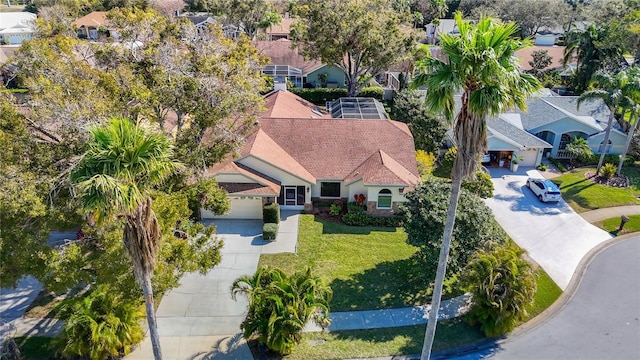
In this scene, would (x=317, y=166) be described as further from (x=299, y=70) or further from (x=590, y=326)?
(x=299, y=70)

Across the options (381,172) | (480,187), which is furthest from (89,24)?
(480,187)

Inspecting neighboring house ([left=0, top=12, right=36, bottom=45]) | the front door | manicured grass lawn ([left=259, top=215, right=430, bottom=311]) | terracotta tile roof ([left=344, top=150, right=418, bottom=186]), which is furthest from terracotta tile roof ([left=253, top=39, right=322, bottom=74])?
neighboring house ([left=0, top=12, right=36, bottom=45])

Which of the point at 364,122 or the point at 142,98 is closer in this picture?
the point at 142,98

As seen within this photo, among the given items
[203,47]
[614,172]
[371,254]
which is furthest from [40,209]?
[614,172]

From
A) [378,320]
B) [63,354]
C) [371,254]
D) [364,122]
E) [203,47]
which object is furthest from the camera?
[364,122]

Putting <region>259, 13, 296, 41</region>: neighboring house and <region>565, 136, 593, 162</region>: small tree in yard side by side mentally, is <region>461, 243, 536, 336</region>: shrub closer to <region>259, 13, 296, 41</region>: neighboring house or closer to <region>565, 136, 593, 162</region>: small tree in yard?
<region>565, 136, 593, 162</region>: small tree in yard

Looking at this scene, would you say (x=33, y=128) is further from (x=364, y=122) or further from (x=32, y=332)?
(x=364, y=122)
